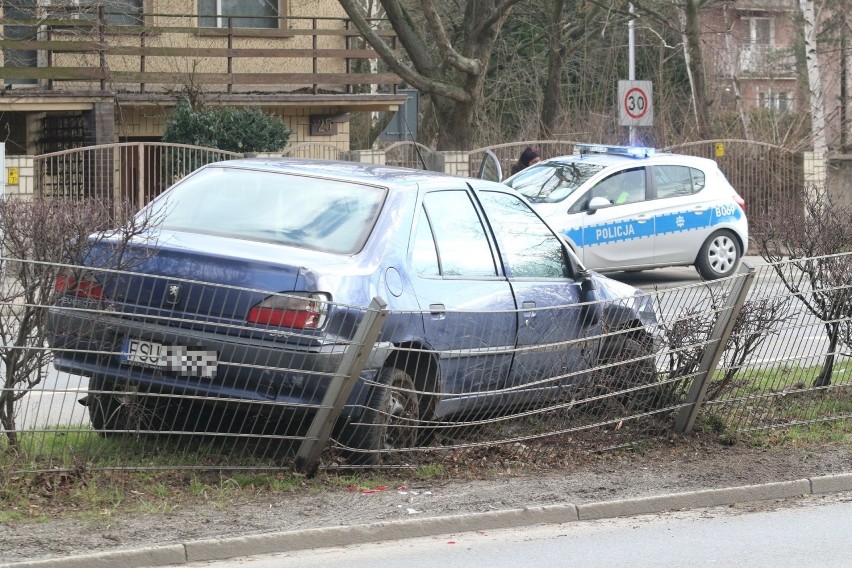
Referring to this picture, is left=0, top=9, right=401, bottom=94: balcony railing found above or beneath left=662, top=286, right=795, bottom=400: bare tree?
above

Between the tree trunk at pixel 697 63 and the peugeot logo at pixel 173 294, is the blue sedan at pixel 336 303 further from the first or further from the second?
the tree trunk at pixel 697 63

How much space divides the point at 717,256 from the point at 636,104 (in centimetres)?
551

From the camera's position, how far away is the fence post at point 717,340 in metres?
8.08

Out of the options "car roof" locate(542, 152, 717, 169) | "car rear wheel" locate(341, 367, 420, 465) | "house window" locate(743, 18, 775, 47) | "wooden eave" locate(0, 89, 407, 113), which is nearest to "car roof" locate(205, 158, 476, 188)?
"car rear wheel" locate(341, 367, 420, 465)

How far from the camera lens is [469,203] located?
26.9 feet

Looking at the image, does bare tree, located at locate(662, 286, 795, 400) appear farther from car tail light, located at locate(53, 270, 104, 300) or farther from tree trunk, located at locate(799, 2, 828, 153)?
tree trunk, located at locate(799, 2, 828, 153)

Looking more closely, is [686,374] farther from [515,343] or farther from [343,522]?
[343,522]

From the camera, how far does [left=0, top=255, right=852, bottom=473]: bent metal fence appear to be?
639 cm

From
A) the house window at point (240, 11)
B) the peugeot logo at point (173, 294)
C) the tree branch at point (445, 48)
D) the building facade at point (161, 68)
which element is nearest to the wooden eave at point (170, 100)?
the building facade at point (161, 68)

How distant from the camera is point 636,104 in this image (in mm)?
24094

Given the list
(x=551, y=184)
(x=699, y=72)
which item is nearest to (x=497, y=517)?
(x=551, y=184)

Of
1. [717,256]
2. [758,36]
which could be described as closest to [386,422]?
[717,256]

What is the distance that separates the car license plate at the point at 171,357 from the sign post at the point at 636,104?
18.3 meters

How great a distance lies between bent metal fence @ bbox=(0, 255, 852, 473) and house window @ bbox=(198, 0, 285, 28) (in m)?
20.4
